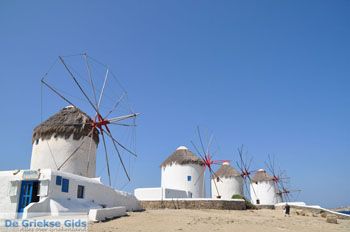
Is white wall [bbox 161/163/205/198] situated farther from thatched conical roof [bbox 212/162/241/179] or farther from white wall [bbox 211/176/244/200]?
thatched conical roof [bbox 212/162/241/179]

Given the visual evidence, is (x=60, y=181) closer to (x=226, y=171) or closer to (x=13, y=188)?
(x=13, y=188)

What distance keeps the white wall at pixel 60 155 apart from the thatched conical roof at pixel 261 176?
35.9m

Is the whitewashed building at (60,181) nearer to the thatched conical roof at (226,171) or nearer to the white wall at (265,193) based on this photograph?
the thatched conical roof at (226,171)

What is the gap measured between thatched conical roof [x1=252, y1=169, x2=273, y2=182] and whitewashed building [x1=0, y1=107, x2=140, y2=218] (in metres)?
32.4

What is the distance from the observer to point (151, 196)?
2889 centimetres

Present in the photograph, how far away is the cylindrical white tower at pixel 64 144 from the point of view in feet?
72.5

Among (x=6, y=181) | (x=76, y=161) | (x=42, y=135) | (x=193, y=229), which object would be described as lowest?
(x=193, y=229)

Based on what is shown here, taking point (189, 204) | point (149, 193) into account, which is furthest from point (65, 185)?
point (149, 193)

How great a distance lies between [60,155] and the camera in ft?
72.6

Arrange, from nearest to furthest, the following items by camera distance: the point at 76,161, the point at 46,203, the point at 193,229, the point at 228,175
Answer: the point at 193,229 → the point at 46,203 → the point at 76,161 → the point at 228,175

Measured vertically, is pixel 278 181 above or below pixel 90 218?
→ above

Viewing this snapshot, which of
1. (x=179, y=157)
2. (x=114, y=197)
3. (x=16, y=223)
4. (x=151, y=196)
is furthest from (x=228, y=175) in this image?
Result: (x=16, y=223)

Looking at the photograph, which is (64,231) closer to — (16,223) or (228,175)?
(16,223)

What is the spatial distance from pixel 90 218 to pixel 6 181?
574 cm
